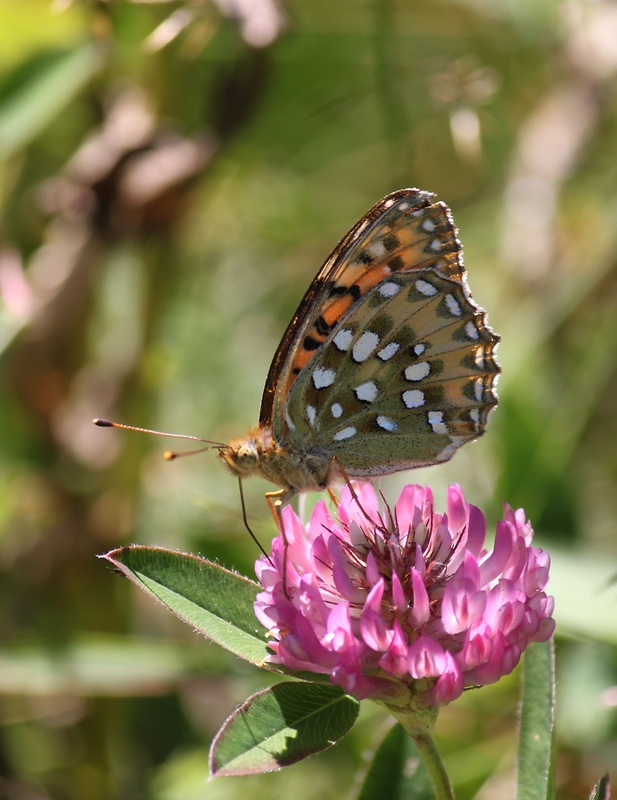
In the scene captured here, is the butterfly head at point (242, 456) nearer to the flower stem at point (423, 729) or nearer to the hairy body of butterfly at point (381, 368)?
the hairy body of butterfly at point (381, 368)

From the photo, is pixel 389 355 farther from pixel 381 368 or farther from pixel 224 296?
pixel 224 296

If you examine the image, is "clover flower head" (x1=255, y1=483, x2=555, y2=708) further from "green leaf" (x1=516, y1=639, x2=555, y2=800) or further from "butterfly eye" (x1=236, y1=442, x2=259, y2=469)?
"butterfly eye" (x1=236, y1=442, x2=259, y2=469)

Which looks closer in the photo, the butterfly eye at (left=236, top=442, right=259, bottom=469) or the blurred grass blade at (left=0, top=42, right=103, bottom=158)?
the butterfly eye at (left=236, top=442, right=259, bottom=469)

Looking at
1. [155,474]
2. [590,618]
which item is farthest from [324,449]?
[155,474]

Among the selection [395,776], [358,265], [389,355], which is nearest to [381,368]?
[389,355]

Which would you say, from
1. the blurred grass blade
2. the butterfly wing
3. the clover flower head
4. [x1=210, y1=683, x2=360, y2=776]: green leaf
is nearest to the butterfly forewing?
the butterfly wing

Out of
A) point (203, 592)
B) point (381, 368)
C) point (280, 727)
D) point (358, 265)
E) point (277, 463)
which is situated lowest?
point (280, 727)
